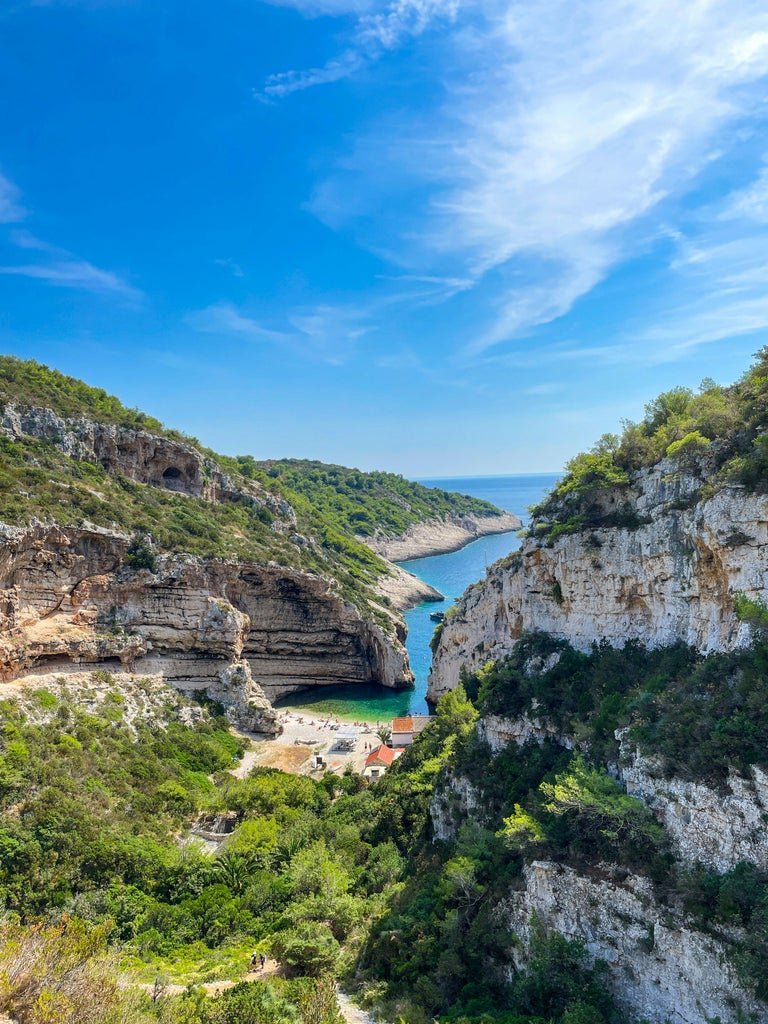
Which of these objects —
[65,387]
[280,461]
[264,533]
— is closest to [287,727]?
[264,533]

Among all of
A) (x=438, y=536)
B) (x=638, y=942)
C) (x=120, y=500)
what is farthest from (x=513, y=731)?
(x=438, y=536)

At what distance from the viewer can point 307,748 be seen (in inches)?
1620

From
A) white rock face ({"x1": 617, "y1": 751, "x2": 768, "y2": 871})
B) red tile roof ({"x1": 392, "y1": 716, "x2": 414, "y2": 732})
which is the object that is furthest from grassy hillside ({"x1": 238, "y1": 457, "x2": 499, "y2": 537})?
white rock face ({"x1": 617, "y1": 751, "x2": 768, "y2": 871})

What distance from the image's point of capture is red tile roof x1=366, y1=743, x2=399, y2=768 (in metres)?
36.6

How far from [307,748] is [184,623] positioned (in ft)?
44.1

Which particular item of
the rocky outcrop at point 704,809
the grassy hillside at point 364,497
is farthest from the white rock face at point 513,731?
the grassy hillside at point 364,497

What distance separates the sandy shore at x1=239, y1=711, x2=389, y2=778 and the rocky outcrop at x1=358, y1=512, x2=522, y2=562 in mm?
67881

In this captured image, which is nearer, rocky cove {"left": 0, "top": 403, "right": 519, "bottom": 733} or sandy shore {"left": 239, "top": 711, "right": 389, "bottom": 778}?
rocky cove {"left": 0, "top": 403, "right": 519, "bottom": 733}

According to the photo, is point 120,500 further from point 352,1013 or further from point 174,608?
point 352,1013

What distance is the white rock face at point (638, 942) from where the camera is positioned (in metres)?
12.0

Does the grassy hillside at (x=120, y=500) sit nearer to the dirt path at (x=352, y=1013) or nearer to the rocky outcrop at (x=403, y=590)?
the rocky outcrop at (x=403, y=590)

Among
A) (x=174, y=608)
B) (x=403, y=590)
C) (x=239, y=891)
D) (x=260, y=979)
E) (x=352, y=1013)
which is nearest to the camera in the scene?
(x=352, y=1013)

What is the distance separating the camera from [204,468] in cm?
5553

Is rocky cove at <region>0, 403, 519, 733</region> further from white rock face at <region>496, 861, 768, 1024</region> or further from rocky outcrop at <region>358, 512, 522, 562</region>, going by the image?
rocky outcrop at <region>358, 512, 522, 562</region>
